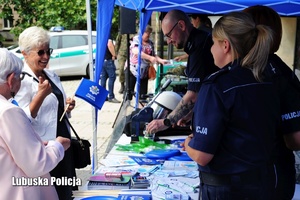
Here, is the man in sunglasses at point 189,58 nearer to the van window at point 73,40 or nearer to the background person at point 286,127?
the background person at point 286,127

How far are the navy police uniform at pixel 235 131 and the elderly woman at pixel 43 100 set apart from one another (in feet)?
3.88

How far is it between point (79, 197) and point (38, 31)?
1.24 m

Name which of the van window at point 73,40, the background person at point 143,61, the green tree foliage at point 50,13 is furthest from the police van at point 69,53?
the background person at point 143,61

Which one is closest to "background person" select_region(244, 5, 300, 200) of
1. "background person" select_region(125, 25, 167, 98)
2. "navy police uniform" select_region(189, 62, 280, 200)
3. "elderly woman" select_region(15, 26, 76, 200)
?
"navy police uniform" select_region(189, 62, 280, 200)

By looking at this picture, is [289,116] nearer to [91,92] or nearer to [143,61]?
[91,92]

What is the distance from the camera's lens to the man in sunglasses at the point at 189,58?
3.08m

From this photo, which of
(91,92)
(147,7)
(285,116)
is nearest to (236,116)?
(285,116)

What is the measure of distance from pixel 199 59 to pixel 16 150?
176 cm

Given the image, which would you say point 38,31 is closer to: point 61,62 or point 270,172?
point 270,172

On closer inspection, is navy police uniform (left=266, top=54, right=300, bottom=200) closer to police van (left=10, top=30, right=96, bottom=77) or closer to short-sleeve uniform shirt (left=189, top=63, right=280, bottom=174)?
short-sleeve uniform shirt (left=189, top=63, right=280, bottom=174)

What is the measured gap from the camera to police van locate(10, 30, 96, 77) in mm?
12727

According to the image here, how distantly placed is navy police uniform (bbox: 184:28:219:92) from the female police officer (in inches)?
48.9

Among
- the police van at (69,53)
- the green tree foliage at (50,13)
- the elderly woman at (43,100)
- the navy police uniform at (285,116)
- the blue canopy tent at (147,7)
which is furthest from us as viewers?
the green tree foliage at (50,13)

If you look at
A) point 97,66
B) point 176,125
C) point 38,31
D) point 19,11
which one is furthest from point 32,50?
point 19,11
